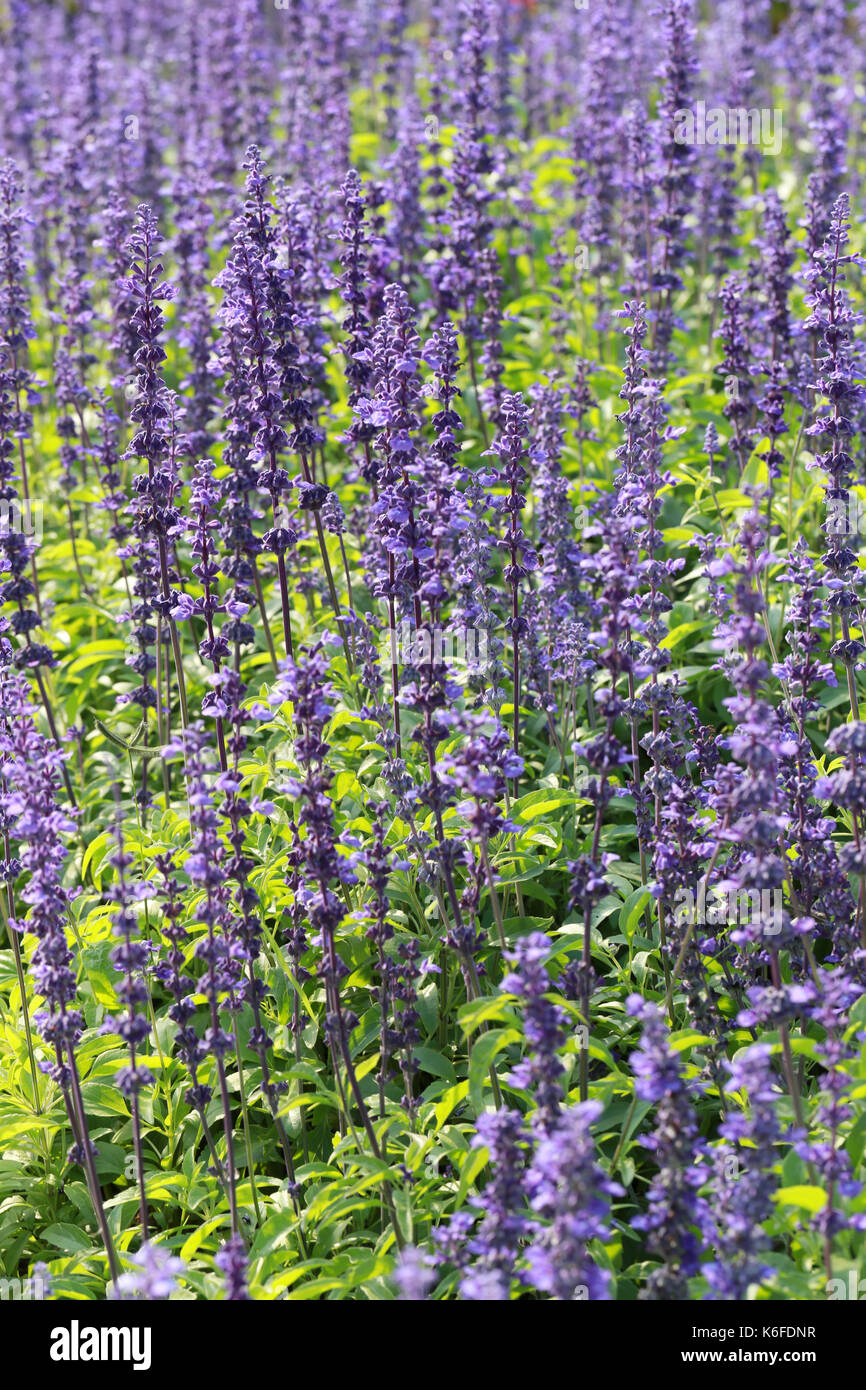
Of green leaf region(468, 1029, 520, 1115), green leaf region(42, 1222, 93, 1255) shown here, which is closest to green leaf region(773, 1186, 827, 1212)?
green leaf region(468, 1029, 520, 1115)

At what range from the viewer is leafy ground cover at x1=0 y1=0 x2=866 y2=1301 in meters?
5.35

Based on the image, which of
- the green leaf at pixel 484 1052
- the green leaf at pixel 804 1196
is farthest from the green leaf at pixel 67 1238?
the green leaf at pixel 804 1196

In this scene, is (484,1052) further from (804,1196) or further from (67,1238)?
(67,1238)

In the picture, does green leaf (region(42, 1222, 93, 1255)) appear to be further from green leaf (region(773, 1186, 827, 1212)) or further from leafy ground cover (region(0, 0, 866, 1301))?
green leaf (region(773, 1186, 827, 1212))

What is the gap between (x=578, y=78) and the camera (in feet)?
64.1

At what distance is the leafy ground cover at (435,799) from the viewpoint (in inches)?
211

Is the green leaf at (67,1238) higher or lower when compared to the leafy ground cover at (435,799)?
lower

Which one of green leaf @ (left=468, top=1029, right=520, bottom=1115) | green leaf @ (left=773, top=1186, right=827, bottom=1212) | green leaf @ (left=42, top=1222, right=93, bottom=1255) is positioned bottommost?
green leaf @ (left=42, top=1222, right=93, bottom=1255)

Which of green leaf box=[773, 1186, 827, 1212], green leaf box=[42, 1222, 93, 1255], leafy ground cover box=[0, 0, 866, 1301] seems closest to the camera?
green leaf box=[773, 1186, 827, 1212]

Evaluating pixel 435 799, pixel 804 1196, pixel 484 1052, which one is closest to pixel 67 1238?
pixel 484 1052

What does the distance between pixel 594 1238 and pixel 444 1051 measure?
5.94 ft

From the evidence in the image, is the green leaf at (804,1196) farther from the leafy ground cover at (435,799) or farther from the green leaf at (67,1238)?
the green leaf at (67,1238)

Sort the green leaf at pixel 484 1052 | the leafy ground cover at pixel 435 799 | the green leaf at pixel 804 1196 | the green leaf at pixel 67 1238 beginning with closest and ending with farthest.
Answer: the green leaf at pixel 804 1196, the leafy ground cover at pixel 435 799, the green leaf at pixel 484 1052, the green leaf at pixel 67 1238

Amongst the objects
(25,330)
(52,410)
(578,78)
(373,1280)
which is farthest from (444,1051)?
(578,78)
